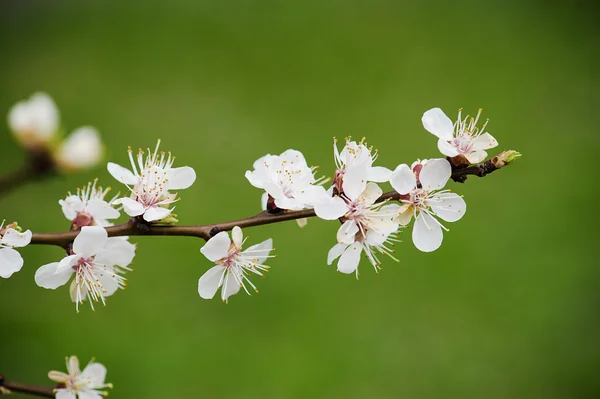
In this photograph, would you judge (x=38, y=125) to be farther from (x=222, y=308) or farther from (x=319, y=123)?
(x=319, y=123)

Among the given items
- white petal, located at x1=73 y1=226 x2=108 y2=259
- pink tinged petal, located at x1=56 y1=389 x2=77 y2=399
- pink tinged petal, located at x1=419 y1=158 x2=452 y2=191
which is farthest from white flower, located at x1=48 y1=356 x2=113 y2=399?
pink tinged petal, located at x1=419 y1=158 x2=452 y2=191

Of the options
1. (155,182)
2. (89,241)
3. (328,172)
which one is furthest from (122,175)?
(328,172)

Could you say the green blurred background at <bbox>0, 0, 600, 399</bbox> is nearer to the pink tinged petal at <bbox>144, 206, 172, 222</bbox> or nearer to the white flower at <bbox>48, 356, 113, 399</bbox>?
the white flower at <bbox>48, 356, 113, 399</bbox>

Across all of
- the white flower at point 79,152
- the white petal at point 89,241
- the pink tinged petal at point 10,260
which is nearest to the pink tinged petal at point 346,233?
the white petal at point 89,241

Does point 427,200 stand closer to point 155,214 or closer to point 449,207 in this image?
point 449,207

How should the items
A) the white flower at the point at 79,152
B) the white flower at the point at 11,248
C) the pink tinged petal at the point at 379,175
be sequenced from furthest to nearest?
the white flower at the point at 79,152 < the pink tinged petal at the point at 379,175 < the white flower at the point at 11,248

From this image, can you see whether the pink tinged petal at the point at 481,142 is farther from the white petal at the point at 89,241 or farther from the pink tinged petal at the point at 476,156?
the white petal at the point at 89,241
